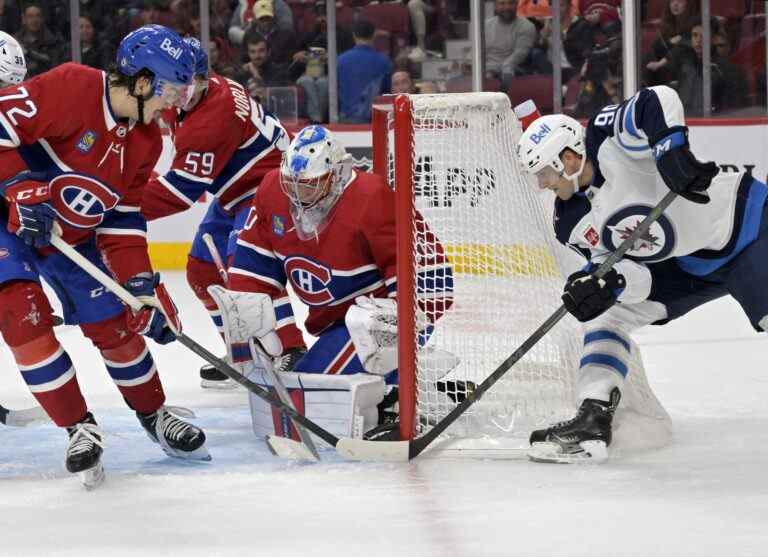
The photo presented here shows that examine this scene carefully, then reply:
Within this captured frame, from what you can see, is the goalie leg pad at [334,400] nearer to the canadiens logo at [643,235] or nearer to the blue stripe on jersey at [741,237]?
the canadiens logo at [643,235]

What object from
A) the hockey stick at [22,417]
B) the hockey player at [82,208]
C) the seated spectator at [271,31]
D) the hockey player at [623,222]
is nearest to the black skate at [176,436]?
the hockey player at [82,208]

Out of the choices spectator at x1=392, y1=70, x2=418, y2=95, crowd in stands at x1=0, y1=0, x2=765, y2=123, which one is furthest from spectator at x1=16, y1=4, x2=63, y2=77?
spectator at x1=392, y1=70, x2=418, y2=95

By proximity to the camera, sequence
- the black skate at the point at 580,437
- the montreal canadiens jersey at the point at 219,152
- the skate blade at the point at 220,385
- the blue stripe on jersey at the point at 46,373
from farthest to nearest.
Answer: the skate blade at the point at 220,385
the montreal canadiens jersey at the point at 219,152
the black skate at the point at 580,437
the blue stripe on jersey at the point at 46,373

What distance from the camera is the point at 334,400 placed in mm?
3301

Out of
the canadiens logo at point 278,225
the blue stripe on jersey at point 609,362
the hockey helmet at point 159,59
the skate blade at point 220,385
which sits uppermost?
the hockey helmet at point 159,59

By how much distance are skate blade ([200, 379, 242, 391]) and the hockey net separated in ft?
2.46

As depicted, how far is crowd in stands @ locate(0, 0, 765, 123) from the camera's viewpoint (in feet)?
23.1

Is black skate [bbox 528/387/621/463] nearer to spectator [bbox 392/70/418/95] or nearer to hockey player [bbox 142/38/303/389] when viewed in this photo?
hockey player [bbox 142/38/303/389]

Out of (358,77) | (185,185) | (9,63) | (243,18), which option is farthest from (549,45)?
(9,63)

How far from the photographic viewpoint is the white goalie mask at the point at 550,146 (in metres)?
3.11

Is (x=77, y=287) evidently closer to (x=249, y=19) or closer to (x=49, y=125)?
(x=49, y=125)

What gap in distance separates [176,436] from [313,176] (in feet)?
2.20

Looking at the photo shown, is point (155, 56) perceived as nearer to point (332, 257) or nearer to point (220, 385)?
point (332, 257)

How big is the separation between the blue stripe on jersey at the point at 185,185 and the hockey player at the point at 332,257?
0.64 meters
